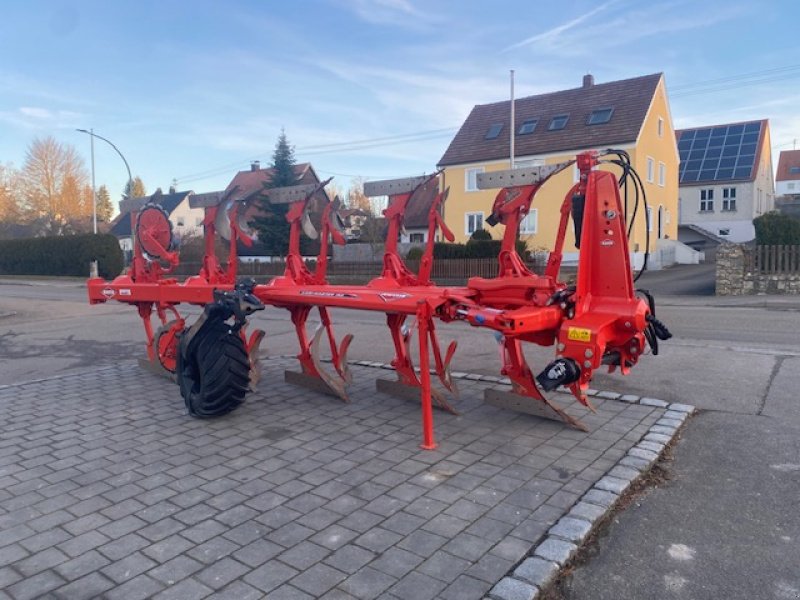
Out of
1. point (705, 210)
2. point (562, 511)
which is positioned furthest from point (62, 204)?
point (562, 511)

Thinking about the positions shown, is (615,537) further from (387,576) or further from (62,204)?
(62,204)

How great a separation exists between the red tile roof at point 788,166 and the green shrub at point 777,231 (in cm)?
6553

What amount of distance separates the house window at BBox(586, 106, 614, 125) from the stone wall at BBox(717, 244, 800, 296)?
14632 millimetres

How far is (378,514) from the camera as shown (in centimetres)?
379

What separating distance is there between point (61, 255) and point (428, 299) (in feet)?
131

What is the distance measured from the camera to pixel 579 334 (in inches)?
171

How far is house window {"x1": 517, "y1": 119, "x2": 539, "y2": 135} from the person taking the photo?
33125mm

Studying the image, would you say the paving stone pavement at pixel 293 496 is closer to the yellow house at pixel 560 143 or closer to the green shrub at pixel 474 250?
the green shrub at pixel 474 250

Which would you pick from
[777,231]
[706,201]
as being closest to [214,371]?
[777,231]

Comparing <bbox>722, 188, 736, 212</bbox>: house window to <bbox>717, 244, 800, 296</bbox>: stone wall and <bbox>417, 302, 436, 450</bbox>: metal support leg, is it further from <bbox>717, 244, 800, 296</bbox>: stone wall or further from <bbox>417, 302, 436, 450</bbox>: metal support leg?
<bbox>417, 302, 436, 450</bbox>: metal support leg

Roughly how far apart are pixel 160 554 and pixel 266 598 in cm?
78

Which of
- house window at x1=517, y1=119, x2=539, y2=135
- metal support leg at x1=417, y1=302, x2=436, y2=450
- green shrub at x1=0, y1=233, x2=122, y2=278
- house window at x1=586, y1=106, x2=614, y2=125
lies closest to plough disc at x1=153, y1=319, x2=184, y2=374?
metal support leg at x1=417, y1=302, x2=436, y2=450

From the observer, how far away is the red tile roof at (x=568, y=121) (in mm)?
30469

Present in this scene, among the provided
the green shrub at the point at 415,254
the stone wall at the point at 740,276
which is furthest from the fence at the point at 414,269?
the stone wall at the point at 740,276
